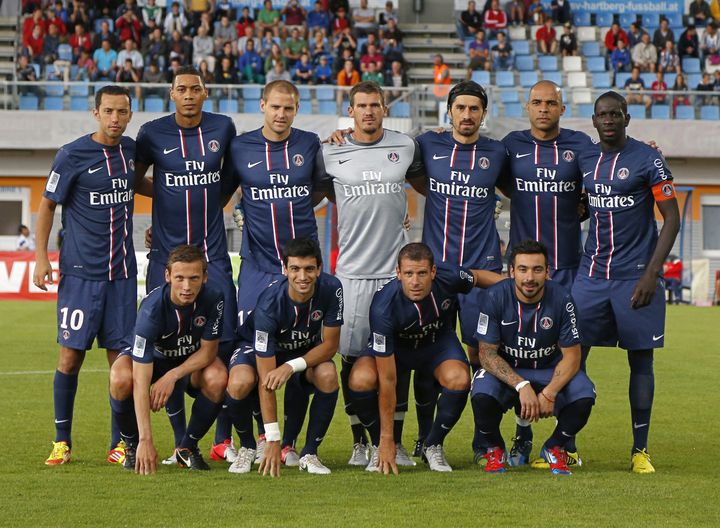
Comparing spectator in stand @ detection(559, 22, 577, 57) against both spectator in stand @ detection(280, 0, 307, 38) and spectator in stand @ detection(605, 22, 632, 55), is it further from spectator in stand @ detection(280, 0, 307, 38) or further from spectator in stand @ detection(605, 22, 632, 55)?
spectator in stand @ detection(280, 0, 307, 38)

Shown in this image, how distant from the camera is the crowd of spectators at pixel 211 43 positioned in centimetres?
2373

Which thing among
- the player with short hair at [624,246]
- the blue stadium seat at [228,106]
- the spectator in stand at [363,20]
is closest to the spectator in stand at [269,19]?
the spectator in stand at [363,20]

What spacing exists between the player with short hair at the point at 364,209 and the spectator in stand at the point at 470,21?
67.5ft

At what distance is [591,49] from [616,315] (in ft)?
68.4

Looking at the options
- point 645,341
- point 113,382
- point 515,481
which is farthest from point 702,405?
point 113,382

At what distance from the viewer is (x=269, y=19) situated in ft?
85.3

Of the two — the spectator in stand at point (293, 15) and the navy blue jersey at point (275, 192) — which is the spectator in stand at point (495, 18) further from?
the navy blue jersey at point (275, 192)

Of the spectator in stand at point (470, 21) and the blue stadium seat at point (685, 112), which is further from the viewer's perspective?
the spectator in stand at point (470, 21)

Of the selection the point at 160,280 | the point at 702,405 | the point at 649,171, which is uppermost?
the point at 649,171

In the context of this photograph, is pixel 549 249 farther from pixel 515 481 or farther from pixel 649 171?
pixel 515 481

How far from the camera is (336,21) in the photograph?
85.7 ft

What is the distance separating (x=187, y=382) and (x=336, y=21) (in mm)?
20548

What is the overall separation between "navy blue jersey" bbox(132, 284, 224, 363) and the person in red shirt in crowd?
2153 cm

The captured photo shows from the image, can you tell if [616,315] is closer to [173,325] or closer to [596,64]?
[173,325]
